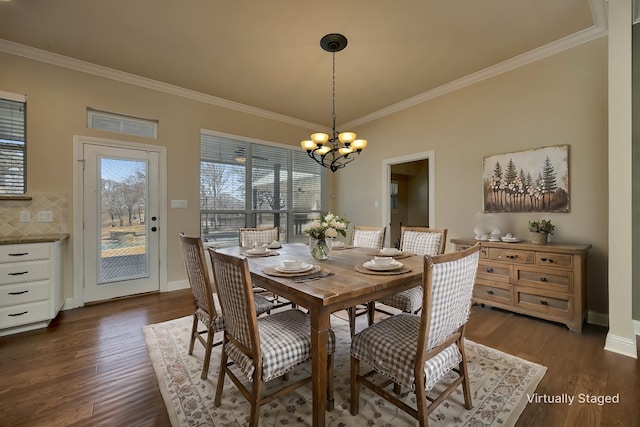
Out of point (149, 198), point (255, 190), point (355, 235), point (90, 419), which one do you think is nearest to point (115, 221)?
point (149, 198)

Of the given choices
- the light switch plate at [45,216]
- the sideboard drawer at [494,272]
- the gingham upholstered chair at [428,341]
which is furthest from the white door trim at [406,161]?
the light switch plate at [45,216]

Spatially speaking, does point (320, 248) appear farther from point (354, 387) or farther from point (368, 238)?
point (368, 238)

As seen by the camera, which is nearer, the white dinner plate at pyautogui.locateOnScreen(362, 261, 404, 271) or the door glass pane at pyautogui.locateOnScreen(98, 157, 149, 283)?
the white dinner plate at pyautogui.locateOnScreen(362, 261, 404, 271)

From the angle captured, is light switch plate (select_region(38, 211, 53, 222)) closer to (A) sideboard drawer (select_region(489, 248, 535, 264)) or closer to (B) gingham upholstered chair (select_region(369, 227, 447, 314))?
(B) gingham upholstered chair (select_region(369, 227, 447, 314))

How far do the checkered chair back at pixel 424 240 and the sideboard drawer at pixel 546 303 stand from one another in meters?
1.09

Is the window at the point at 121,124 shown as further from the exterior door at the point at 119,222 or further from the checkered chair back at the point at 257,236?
the checkered chair back at the point at 257,236

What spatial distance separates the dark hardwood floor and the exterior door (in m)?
0.59

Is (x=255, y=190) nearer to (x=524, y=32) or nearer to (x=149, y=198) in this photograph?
(x=149, y=198)

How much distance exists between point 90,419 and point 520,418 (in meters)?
2.38

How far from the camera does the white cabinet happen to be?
251cm

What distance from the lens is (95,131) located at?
11.1ft

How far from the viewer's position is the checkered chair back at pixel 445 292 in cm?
121

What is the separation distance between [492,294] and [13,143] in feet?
17.9

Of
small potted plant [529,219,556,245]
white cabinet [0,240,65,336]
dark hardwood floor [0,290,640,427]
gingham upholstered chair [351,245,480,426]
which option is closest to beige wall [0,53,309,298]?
white cabinet [0,240,65,336]
